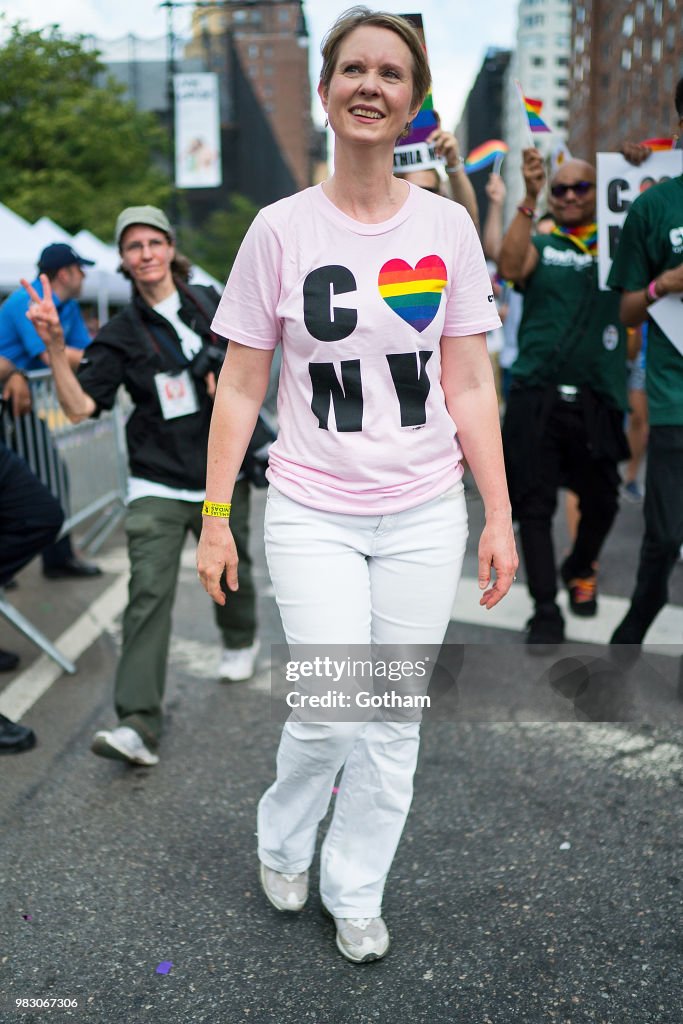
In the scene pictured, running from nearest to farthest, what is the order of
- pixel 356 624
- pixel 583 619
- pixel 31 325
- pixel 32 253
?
pixel 356 624, pixel 583 619, pixel 31 325, pixel 32 253

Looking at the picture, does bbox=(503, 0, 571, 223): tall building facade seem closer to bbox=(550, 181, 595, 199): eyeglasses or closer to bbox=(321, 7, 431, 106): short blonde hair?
bbox=(550, 181, 595, 199): eyeglasses

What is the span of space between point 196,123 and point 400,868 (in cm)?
1896

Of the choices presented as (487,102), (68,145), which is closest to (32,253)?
(68,145)

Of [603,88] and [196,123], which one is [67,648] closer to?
[196,123]

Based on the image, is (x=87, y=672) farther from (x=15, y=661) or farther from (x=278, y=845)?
(x=278, y=845)

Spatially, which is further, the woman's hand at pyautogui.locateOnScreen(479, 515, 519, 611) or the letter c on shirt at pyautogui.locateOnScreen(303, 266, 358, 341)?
the woman's hand at pyautogui.locateOnScreen(479, 515, 519, 611)

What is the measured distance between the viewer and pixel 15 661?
14.6 feet

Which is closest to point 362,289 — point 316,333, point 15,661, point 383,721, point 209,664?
point 316,333

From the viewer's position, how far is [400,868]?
9.11ft

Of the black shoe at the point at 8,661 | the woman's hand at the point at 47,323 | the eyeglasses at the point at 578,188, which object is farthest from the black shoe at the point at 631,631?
the black shoe at the point at 8,661

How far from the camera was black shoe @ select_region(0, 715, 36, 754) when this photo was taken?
3.56m

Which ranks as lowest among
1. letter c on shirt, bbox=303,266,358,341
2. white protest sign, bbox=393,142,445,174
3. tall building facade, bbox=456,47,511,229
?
tall building facade, bbox=456,47,511,229

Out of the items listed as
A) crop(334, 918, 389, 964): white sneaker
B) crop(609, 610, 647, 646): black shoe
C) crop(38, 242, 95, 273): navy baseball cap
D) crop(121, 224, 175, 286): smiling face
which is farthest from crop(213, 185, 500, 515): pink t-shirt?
crop(38, 242, 95, 273): navy baseball cap

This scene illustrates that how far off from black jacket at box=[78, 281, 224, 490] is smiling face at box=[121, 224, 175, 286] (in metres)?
0.12
